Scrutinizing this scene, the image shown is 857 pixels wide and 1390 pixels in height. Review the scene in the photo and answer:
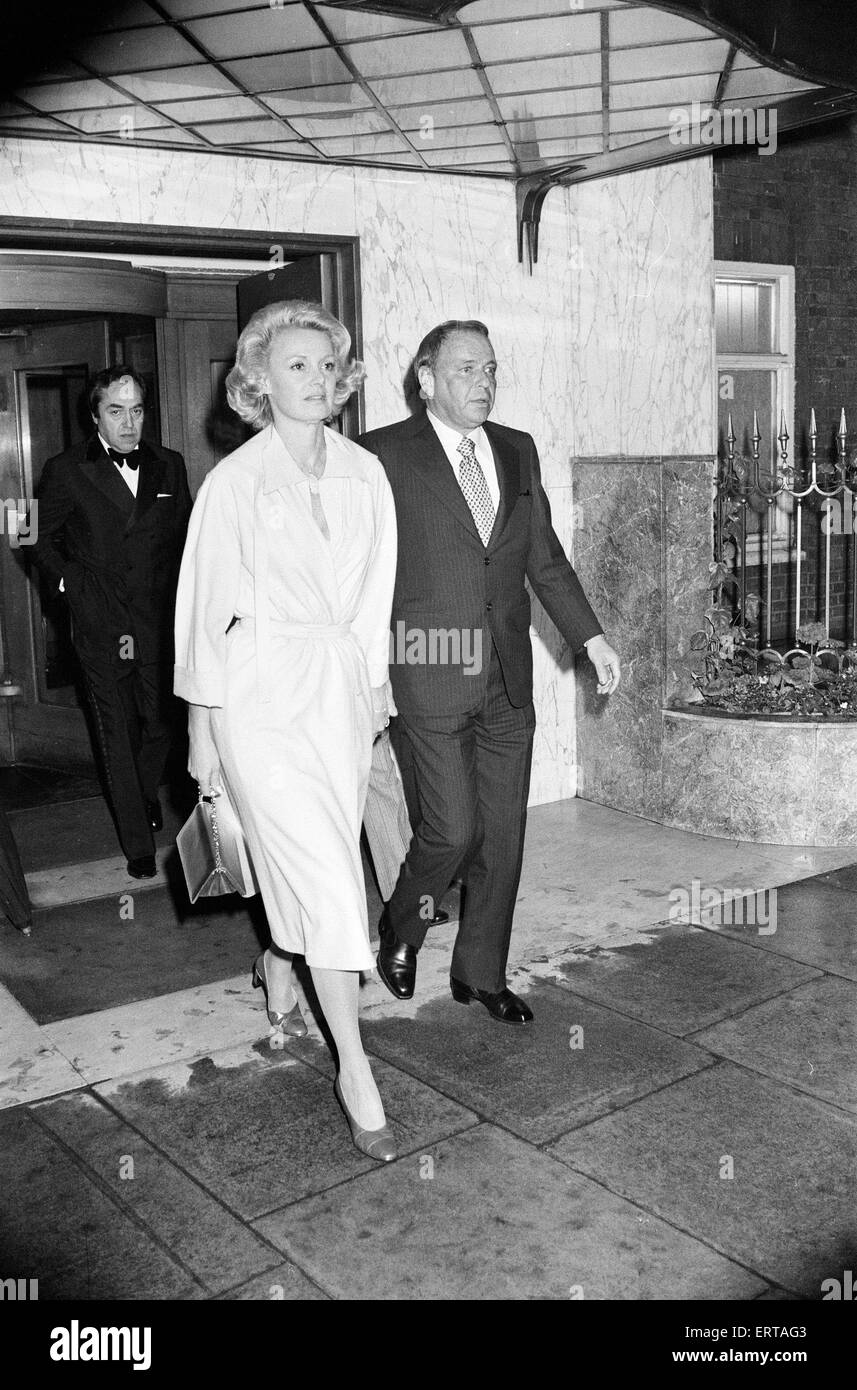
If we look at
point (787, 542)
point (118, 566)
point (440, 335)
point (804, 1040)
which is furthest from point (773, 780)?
point (787, 542)

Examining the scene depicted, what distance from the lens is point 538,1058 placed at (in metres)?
3.99

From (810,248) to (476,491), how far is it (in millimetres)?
6860

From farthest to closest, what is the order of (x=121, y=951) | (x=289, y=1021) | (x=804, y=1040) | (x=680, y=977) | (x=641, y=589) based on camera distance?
(x=641, y=589) < (x=121, y=951) < (x=680, y=977) < (x=289, y=1021) < (x=804, y=1040)

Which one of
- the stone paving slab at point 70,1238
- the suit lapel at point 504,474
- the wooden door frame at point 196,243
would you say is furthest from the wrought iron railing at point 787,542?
the stone paving slab at point 70,1238

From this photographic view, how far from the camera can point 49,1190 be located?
3.30 meters

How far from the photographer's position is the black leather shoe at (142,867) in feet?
19.5

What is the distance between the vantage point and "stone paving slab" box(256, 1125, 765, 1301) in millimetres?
2875

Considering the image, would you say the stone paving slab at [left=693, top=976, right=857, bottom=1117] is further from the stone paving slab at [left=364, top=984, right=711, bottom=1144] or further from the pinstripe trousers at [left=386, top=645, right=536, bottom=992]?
the pinstripe trousers at [left=386, top=645, right=536, bottom=992]

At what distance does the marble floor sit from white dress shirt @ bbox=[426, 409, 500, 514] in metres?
1.65

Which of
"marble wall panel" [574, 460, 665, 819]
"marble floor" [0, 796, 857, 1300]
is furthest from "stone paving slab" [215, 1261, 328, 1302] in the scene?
"marble wall panel" [574, 460, 665, 819]

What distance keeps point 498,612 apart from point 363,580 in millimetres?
663

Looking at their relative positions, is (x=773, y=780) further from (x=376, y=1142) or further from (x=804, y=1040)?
(x=376, y=1142)

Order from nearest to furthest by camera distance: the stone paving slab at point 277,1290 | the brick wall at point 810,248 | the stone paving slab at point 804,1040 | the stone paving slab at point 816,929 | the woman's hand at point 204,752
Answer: the stone paving slab at point 277,1290 → the woman's hand at point 204,752 → the stone paving slab at point 804,1040 → the stone paving slab at point 816,929 → the brick wall at point 810,248

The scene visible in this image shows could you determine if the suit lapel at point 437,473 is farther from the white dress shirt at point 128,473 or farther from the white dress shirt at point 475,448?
the white dress shirt at point 128,473
